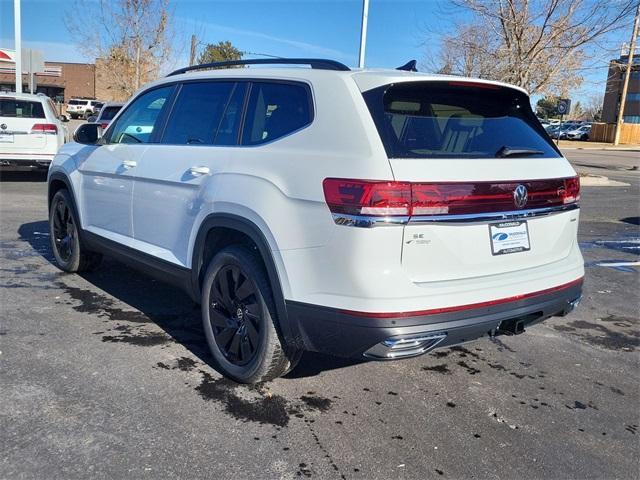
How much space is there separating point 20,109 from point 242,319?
10.6 m

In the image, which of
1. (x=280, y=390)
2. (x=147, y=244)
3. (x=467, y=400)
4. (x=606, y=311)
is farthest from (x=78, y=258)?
(x=606, y=311)

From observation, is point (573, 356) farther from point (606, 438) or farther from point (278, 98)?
point (278, 98)

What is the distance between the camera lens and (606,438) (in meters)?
3.27

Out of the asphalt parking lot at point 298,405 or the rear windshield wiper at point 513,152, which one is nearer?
the asphalt parking lot at point 298,405

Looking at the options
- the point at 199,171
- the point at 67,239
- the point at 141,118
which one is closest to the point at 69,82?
the point at 67,239

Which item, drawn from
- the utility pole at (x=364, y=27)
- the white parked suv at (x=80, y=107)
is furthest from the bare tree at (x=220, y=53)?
the utility pole at (x=364, y=27)

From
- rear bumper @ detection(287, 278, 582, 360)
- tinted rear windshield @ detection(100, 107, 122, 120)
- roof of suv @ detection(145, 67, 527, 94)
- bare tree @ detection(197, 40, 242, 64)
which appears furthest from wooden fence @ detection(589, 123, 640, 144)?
rear bumper @ detection(287, 278, 582, 360)

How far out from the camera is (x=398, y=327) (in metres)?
2.89

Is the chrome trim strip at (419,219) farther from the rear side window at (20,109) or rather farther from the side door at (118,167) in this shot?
the rear side window at (20,109)

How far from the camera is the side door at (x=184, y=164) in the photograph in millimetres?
3803

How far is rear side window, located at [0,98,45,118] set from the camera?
39.3 feet

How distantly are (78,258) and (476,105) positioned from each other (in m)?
4.07

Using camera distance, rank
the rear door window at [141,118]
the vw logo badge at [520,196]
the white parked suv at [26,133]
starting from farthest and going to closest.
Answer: the white parked suv at [26,133] → the rear door window at [141,118] → the vw logo badge at [520,196]

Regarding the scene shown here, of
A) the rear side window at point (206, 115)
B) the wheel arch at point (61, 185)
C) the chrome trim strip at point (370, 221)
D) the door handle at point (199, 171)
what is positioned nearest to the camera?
the chrome trim strip at point (370, 221)
